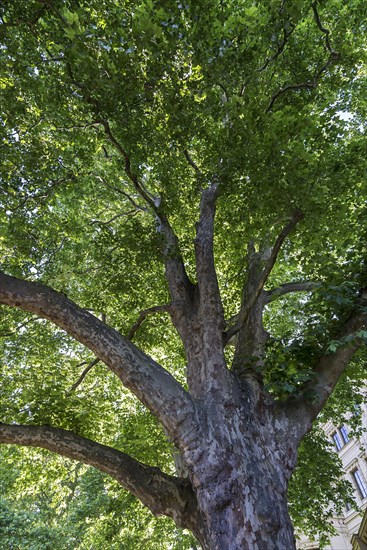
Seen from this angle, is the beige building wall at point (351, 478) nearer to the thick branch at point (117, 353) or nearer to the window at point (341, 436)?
the window at point (341, 436)

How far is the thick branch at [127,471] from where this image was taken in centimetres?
399

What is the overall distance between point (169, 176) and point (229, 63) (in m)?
2.70

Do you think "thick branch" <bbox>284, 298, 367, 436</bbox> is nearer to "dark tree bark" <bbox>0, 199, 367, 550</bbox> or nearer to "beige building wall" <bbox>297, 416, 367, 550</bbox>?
"dark tree bark" <bbox>0, 199, 367, 550</bbox>

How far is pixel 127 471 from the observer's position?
413 cm

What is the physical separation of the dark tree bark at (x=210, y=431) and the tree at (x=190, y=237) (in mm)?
18

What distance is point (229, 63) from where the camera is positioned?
215 inches

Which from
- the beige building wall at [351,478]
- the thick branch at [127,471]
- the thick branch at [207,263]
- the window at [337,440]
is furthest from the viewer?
the window at [337,440]

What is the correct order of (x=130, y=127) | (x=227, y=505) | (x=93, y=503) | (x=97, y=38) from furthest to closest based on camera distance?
1. (x=93, y=503)
2. (x=130, y=127)
3. (x=97, y=38)
4. (x=227, y=505)

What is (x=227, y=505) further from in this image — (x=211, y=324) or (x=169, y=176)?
(x=169, y=176)

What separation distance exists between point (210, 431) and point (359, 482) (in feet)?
63.7

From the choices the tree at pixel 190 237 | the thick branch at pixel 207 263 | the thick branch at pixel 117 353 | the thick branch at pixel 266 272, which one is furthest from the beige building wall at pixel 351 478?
the thick branch at pixel 117 353

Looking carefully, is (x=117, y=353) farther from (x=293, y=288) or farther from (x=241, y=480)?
(x=293, y=288)

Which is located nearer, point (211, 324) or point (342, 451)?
point (211, 324)

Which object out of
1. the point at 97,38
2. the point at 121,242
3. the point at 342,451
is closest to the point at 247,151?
the point at 97,38
